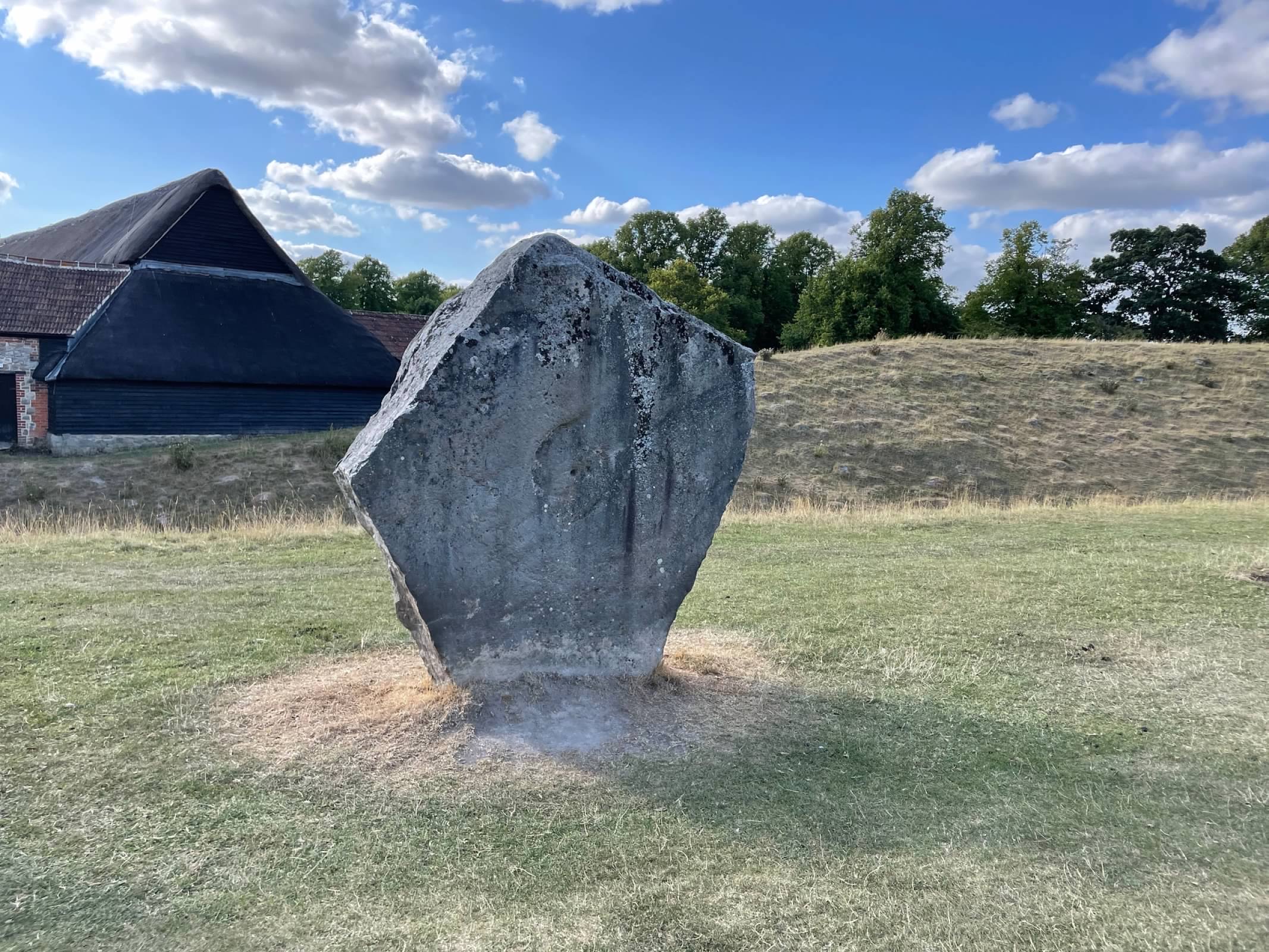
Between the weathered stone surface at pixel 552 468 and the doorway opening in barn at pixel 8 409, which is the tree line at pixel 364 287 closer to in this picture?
the doorway opening in barn at pixel 8 409

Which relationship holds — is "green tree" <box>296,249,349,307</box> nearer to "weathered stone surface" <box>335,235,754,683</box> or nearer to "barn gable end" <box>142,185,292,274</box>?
"barn gable end" <box>142,185,292,274</box>

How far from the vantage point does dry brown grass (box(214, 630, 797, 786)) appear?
197 inches

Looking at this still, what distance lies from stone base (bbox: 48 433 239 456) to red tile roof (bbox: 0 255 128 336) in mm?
2940

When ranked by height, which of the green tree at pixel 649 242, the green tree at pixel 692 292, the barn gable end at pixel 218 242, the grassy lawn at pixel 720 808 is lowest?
the grassy lawn at pixel 720 808

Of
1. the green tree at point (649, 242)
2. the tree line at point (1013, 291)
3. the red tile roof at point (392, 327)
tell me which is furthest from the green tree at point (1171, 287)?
the red tile roof at point (392, 327)

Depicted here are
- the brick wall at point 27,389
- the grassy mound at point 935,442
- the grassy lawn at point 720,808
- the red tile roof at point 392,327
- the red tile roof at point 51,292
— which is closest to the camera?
the grassy lawn at point 720,808

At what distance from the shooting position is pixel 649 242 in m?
63.5

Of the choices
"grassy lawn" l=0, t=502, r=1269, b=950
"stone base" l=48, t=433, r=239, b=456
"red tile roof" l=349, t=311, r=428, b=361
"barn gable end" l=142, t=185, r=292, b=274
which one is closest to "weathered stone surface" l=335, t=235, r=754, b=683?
"grassy lawn" l=0, t=502, r=1269, b=950

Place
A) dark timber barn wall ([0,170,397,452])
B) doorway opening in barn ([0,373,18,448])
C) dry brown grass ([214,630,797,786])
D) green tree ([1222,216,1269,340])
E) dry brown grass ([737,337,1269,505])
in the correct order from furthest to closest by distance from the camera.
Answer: green tree ([1222,216,1269,340])
dry brown grass ([737,337,1269,505])
doorway opening in barn ([0,373,18,448])
dark timber barn wall ([0,170,397,452])
dry brown grass ([214,630,797,786])

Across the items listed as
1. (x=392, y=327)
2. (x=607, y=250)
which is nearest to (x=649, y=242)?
(x=607, y=250)

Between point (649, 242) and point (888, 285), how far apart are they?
61.3 feet

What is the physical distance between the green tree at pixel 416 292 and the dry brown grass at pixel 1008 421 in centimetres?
3323

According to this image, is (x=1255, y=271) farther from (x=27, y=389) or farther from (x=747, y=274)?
(x=27, y=389)

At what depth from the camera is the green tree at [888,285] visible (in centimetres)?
5091
